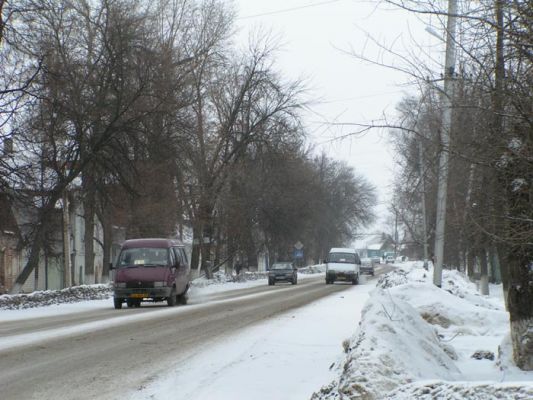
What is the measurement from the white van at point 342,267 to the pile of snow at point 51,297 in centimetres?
1620

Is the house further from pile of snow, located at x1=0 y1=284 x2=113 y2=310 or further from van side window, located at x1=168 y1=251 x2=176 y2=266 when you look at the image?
van side window, located at x1=168 y1=251 x2=176 y2=266

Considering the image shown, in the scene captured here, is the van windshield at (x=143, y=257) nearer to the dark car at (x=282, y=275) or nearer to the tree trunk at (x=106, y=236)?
the tree trunk at (x=106, y=236)

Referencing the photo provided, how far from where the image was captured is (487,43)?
8.20 meters

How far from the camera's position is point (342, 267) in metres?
51.8

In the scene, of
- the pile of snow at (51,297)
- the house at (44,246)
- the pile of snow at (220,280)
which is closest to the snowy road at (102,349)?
the pile of snow at (51,297)

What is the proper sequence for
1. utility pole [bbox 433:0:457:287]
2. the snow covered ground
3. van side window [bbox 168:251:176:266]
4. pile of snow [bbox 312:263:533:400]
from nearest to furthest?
pile of snow [bbox 312:263:533:400] → the snow covered ground → utility pole [bbox 433:0:457:287] → van side window [bbox 168:251:176:266]

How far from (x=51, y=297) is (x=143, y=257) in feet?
24.7

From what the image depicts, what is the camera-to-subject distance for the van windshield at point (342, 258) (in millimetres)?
52156

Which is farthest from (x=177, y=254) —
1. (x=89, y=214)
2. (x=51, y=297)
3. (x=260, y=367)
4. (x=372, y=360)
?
(x=372, y=360)

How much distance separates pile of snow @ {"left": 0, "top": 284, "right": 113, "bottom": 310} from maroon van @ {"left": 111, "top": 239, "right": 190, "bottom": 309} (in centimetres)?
408

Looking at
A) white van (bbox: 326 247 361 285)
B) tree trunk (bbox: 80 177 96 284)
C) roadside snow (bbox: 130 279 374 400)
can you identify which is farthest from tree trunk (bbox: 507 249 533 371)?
white van (bbox: 326 247 361 285)

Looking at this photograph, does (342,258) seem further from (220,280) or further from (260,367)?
(260,367)

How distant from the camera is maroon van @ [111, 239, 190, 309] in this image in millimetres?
26984

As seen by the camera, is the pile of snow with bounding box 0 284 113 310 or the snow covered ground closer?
the snow covered ground
